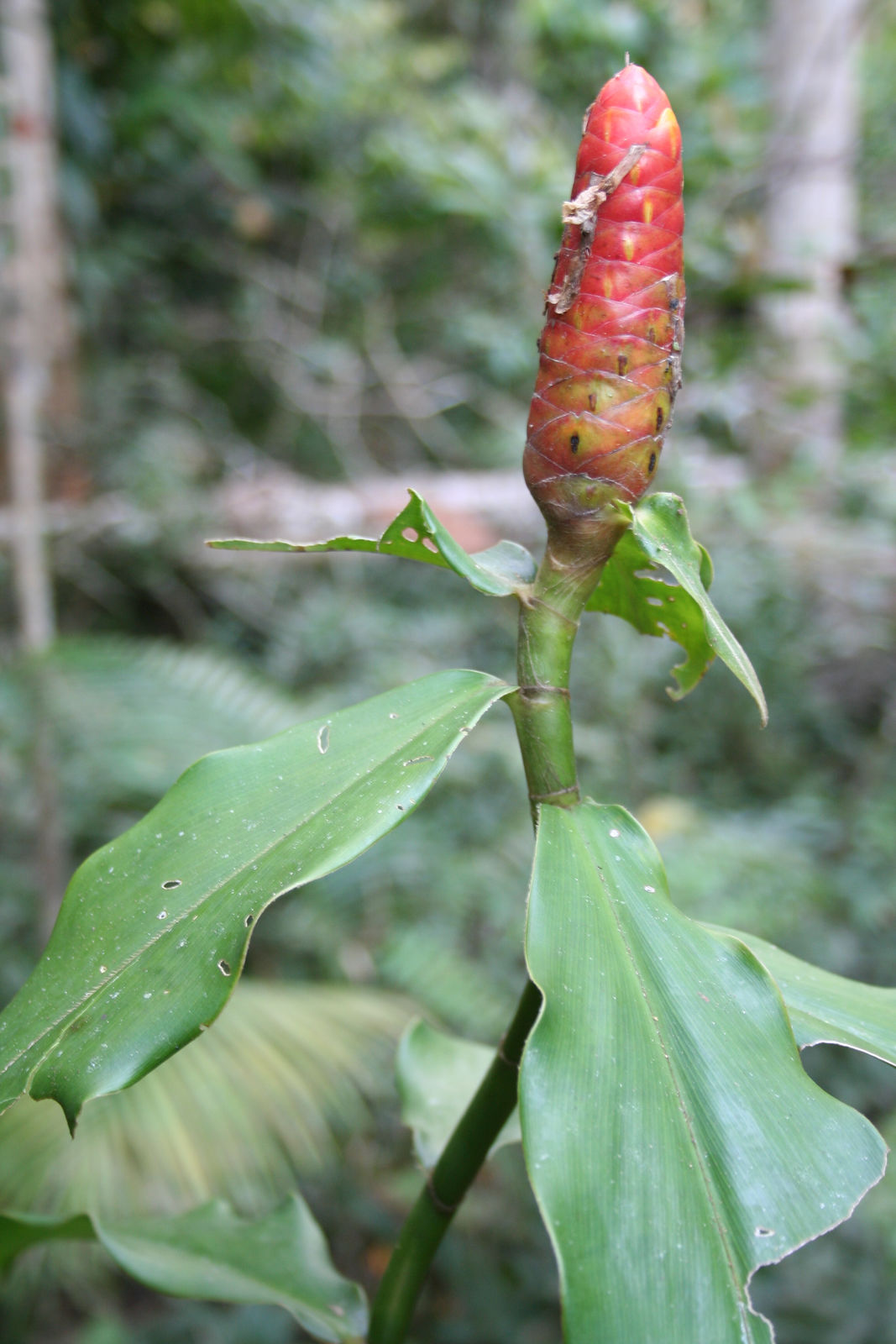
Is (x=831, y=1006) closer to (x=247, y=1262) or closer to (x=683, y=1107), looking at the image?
(x=683, y=1107)

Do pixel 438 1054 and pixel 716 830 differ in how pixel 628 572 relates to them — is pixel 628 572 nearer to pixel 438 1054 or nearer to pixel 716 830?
pixel 438 1054

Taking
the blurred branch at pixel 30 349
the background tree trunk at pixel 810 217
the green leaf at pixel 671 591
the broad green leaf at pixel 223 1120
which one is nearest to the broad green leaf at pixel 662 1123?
the green leaf at pixel 671 591

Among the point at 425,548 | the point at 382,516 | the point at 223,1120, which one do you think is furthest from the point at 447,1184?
the point at 382,516

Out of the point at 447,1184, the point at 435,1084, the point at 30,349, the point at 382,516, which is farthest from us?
the point at 382,516

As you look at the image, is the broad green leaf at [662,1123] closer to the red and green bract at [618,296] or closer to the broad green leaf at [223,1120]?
the red and green bract at [618,296]

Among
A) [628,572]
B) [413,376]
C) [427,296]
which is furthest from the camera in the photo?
[427,296]

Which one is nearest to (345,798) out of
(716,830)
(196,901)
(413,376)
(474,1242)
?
(196,901)

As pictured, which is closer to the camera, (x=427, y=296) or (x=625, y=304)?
(x=625, y=304)
